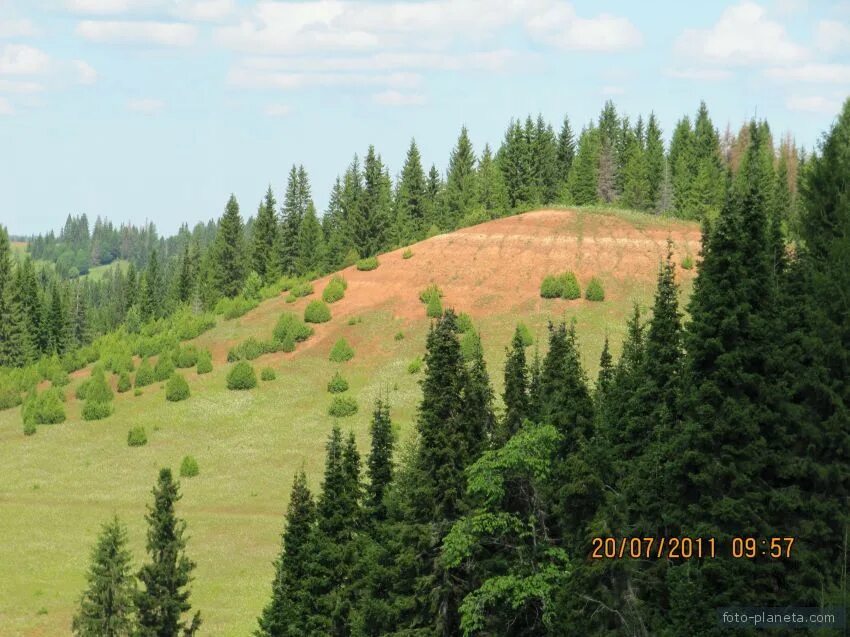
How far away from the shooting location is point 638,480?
26984mm

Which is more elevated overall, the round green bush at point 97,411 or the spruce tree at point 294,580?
the spruce tree at point 294,580

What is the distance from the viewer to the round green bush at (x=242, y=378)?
92.2 m

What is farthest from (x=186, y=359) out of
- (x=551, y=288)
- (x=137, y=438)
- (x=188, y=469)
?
(x=551, y=288)

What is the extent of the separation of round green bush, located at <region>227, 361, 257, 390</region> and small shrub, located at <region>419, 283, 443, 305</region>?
1810 centimetres

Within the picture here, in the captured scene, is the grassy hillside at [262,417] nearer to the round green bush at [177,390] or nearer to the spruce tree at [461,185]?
the round green bush at [177,390]

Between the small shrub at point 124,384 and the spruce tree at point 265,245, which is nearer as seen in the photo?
the small shrub at point 124,384

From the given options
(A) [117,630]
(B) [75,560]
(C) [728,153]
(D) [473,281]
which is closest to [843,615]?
(A) [117,630]

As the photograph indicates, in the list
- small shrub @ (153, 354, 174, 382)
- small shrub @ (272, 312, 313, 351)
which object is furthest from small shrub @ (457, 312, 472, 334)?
small shrub @ (153, 354, 174, 382)

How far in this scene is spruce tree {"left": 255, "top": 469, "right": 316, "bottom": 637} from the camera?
36.0 m

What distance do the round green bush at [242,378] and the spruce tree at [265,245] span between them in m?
46.6

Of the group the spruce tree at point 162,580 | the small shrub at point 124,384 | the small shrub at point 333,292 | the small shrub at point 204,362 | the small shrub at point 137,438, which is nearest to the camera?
the spruce tree at point 162,580

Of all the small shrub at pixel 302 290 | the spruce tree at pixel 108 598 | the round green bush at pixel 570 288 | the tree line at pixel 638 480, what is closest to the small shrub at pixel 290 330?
the small shrub at pixel 302 290

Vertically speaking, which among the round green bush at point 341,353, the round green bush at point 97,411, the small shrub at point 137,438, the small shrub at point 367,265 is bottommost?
the small shrub at point 137,438

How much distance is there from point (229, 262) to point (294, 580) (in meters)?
105
